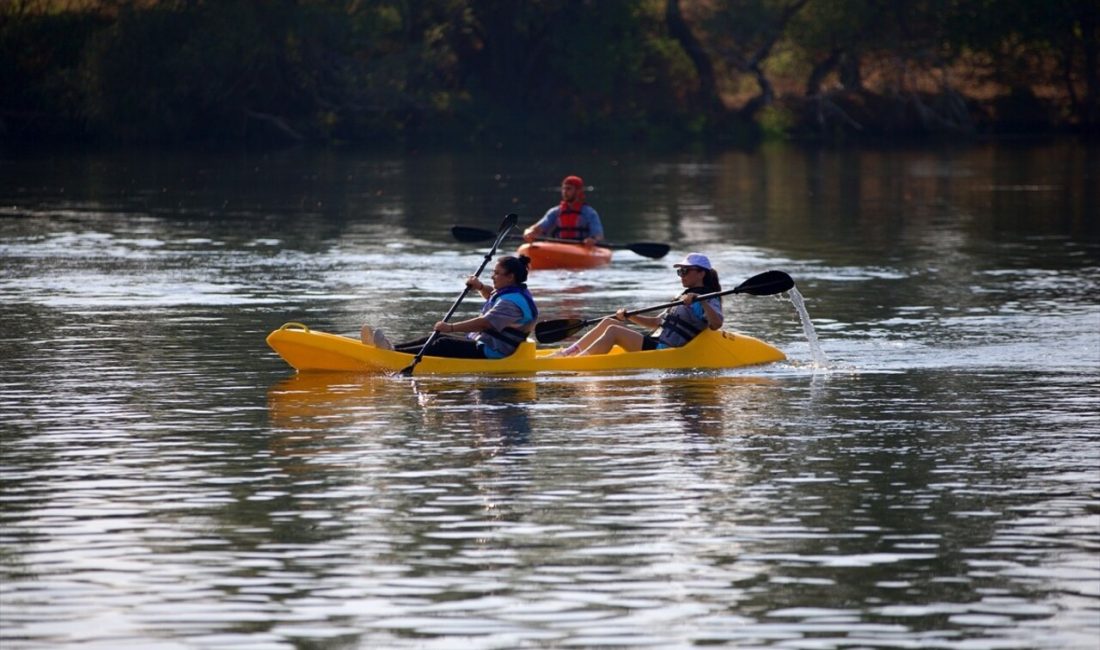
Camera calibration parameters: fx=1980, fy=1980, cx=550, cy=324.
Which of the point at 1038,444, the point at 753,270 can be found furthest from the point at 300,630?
the point at 753,270

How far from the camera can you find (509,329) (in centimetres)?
1597

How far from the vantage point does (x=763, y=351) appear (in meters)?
16.8

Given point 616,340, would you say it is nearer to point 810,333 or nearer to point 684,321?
point 684,321

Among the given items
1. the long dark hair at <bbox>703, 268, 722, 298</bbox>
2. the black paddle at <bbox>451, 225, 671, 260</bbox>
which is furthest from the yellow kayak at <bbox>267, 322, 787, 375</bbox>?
the black paddle at <bbox>451, 225, 671, 260</bbox>

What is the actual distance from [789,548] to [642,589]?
3.68ft

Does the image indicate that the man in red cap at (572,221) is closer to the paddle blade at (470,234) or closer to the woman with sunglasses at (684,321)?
the paddle blade at (470,234)

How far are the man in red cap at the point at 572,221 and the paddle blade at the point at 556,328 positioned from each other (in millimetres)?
8667

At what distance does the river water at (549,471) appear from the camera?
891 cm

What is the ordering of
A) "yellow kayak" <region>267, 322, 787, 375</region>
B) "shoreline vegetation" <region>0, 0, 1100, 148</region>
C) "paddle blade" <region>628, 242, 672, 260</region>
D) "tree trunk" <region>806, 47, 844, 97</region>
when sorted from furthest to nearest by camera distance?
"tree trunk" <region>806, 47, 844, 97</region> → "shoreline vegetation" <region>0, 0, 1100, 148</region> → "paddle blade" <region>628, 242, 672, 260</region> → "yellow kayak" <region>267, 322, 787, 375</region>

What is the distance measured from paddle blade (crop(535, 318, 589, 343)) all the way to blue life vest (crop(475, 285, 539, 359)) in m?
0.85

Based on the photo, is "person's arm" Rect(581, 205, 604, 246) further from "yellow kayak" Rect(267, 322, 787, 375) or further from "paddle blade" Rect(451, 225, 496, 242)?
"yellow kayak" Rect(267, 322, 787, 375)

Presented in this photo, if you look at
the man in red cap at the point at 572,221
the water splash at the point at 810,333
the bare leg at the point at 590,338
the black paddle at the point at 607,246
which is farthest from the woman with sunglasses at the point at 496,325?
the man in red cap at the point at 572,221

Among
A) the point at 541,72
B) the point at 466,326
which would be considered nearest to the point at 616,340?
the point at 466,326

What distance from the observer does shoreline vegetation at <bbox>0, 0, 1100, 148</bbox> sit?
192 ft
